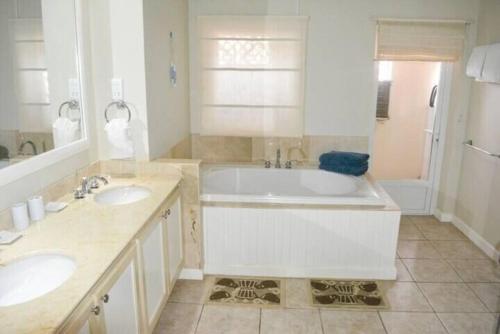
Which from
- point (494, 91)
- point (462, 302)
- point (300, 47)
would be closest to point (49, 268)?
point (462, 302)

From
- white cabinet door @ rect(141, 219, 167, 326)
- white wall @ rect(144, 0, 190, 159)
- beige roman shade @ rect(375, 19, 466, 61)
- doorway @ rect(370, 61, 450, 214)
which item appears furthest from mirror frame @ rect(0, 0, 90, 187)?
doorway @ rect(370, 61, 450, 214)

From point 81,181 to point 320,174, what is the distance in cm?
233

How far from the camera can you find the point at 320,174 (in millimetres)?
4066

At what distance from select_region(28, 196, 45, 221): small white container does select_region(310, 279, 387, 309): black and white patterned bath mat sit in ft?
6.06

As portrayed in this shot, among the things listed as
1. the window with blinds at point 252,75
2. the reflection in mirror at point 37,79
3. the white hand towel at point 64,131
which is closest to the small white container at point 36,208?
the reflection in mirror at point 37,79

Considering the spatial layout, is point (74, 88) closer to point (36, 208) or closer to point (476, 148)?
point (36, 208)

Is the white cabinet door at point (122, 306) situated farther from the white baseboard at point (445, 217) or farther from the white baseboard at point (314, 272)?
the white baseboard at point (445, 217)

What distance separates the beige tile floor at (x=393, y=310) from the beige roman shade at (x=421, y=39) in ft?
6.53

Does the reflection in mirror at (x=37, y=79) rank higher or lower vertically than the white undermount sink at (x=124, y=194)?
higher

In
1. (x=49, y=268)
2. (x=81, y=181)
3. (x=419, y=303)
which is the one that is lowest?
(x=419, y=303)

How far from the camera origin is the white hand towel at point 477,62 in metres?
3.43

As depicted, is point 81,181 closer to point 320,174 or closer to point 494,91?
point 320,174

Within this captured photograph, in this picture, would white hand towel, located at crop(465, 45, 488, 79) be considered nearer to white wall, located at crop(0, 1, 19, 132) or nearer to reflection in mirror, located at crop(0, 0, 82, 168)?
reflection in mirror, located at crop(0, 0, 82, 168)

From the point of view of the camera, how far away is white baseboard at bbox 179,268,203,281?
3092 millimetres
